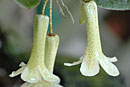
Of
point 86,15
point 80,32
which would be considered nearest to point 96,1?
point 86,15

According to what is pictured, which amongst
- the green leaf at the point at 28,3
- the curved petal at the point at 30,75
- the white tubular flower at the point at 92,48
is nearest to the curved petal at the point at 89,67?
A: the white tubular flower at the point at 92,48

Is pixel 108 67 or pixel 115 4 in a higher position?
pixel 115 4

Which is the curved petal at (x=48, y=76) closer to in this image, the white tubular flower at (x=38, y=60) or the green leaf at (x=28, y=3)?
the white tubular flower at (x=38, y=60)

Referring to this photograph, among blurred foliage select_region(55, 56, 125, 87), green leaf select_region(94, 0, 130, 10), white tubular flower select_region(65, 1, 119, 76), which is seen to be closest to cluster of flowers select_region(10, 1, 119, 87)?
white tubular flower select_region(65, 1, 119, 76)

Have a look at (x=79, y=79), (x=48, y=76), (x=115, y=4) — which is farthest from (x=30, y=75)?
(x=79, y=79)

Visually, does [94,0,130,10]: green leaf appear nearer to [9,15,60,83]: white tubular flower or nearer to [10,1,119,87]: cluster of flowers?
[10,1,119,87]: cluster of flowers

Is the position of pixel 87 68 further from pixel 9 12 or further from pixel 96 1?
pixel 9 12

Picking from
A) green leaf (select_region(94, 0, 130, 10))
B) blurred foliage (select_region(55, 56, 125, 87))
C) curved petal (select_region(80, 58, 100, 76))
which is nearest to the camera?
curved petal (select_region(80, 58, 100, 76))

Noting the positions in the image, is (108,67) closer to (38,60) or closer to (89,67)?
(89,67)
